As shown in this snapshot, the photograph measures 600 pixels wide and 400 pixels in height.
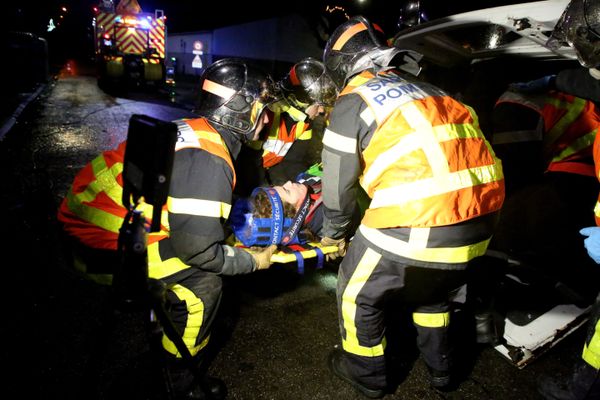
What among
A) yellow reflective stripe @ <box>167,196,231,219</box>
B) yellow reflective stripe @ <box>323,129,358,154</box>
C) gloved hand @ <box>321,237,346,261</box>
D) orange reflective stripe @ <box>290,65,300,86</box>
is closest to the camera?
yellow reflective stripe @ <box>167,196,231,219</box>

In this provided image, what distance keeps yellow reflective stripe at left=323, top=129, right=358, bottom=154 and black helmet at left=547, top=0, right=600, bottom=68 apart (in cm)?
136

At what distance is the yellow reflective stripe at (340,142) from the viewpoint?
6.22ft

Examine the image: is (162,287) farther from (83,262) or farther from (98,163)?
(98,163)

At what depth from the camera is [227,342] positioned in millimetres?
2527

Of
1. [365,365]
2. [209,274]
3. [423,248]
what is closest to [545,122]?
[423,248]

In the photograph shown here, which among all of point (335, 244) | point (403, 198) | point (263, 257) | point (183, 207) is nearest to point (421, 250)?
point (403, 198)

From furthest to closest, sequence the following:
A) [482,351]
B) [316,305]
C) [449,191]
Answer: [316,305]
[482,351]
[449,191]

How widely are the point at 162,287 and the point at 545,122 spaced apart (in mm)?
2938

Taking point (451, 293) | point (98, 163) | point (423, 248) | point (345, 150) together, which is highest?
point (345, 150)

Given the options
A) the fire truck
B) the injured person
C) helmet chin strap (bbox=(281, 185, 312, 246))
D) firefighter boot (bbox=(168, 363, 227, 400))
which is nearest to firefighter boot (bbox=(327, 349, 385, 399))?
the injured person

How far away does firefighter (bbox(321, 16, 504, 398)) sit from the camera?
1.71 metres

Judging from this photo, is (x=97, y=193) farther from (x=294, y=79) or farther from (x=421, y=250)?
(x=294, y=79)

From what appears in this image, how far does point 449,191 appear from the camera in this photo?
1.69 m

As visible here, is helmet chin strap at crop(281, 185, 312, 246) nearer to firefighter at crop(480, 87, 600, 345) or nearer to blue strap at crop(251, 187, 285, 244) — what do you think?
blue strap at crop(251, 187, 285, 244)
